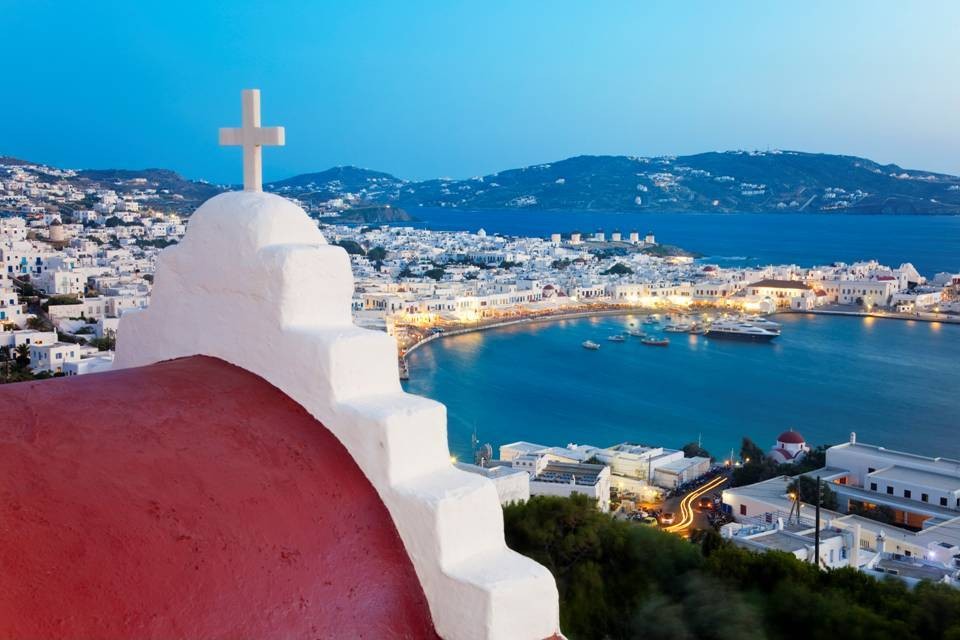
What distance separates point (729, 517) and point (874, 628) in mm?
10382

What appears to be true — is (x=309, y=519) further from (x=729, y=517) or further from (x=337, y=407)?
(x=729, y=517)

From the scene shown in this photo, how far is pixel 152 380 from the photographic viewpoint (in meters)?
2.11

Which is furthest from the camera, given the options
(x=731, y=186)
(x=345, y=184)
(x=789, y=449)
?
(x=345, y=184)

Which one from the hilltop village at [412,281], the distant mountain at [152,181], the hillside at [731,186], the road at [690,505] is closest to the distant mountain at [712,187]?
the hillside at [731,186]

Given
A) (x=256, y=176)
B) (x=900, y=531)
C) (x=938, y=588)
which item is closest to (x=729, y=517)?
(x=900, y=531)

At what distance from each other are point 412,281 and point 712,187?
102609mm

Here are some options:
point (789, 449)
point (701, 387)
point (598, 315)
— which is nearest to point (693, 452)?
point (789, 449)

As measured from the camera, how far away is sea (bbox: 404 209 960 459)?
79.6 feet

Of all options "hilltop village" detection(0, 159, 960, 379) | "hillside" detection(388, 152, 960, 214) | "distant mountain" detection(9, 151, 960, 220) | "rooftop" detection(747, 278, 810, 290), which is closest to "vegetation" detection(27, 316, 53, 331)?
"hilltop village" detection(0, 159, 960, 379)

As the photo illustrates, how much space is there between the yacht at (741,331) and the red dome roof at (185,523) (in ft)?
126

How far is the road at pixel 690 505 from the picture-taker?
15258mm

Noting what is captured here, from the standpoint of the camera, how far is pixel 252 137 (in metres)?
2.61

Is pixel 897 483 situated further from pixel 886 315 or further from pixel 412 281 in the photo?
pixel 412 281

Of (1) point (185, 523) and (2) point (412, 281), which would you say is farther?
(2) point (412, 281)
